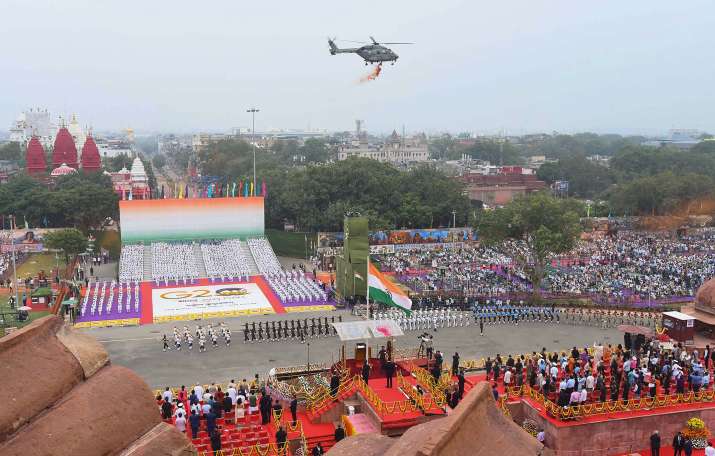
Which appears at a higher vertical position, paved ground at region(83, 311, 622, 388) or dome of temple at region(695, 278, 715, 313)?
dome of temple at region(695, 278, 715, 313)

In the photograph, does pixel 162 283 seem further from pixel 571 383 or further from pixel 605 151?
pixel 605 151

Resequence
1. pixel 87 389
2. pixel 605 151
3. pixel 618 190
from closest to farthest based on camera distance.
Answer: pixel 87 389 < pixel 618 190 < pixel 605 151

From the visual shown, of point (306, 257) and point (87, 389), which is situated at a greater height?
point (87, 389)

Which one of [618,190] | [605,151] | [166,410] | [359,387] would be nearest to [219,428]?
[166,410]

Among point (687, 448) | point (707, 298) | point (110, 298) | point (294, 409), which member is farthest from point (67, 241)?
point (687, 448)

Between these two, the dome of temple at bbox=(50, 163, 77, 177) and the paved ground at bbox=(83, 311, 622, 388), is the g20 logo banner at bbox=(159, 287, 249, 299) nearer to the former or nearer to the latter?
the paved ground at bbox=(83, 311, 622, 388)

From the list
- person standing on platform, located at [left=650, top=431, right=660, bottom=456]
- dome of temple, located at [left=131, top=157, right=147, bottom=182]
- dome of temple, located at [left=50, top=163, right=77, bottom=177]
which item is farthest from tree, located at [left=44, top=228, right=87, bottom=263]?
person standing on platform, located at [left=650, top=431, right=660, bottom=456]

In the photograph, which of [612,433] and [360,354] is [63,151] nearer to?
[360,354]
